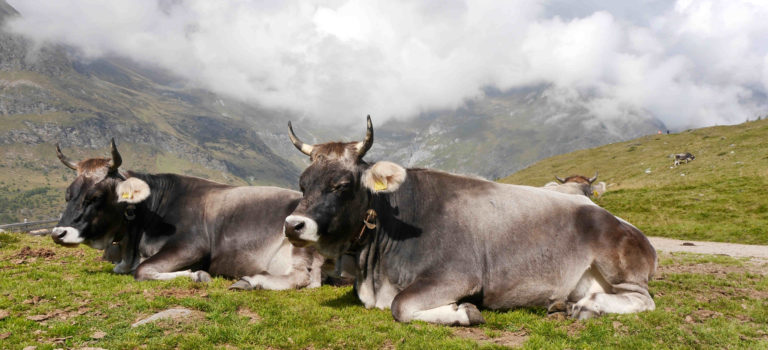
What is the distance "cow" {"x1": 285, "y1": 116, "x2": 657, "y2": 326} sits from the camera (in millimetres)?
7262

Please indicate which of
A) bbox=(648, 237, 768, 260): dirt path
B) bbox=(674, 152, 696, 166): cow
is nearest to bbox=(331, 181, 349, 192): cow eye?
bbox=(648, 237, 768, 260): dirt path

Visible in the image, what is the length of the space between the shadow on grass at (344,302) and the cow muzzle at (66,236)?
552cm

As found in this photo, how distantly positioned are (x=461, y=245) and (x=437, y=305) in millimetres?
1185

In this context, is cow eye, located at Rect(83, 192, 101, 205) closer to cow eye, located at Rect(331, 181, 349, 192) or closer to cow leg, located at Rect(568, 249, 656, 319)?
cow eye, located at Rect(331, 181, 349, 192)

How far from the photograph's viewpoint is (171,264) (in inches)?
400

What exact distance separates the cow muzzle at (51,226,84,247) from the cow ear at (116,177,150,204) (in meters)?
1.12

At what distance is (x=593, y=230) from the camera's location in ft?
26.0

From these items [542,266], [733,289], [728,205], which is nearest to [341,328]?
[542,266]

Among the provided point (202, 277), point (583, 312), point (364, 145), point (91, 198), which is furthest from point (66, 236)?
point (583, 312)

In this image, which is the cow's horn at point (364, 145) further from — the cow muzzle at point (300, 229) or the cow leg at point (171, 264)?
the cow leg at point (171, 264)

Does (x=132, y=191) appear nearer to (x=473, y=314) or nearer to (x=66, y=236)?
(x=66, y=236)

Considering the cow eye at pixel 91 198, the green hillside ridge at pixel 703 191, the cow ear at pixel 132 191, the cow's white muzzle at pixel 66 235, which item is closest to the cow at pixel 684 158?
the green hillside ridge at pixel 703 191

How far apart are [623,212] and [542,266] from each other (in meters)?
30.1

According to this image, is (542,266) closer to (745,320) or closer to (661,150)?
(745,320)
